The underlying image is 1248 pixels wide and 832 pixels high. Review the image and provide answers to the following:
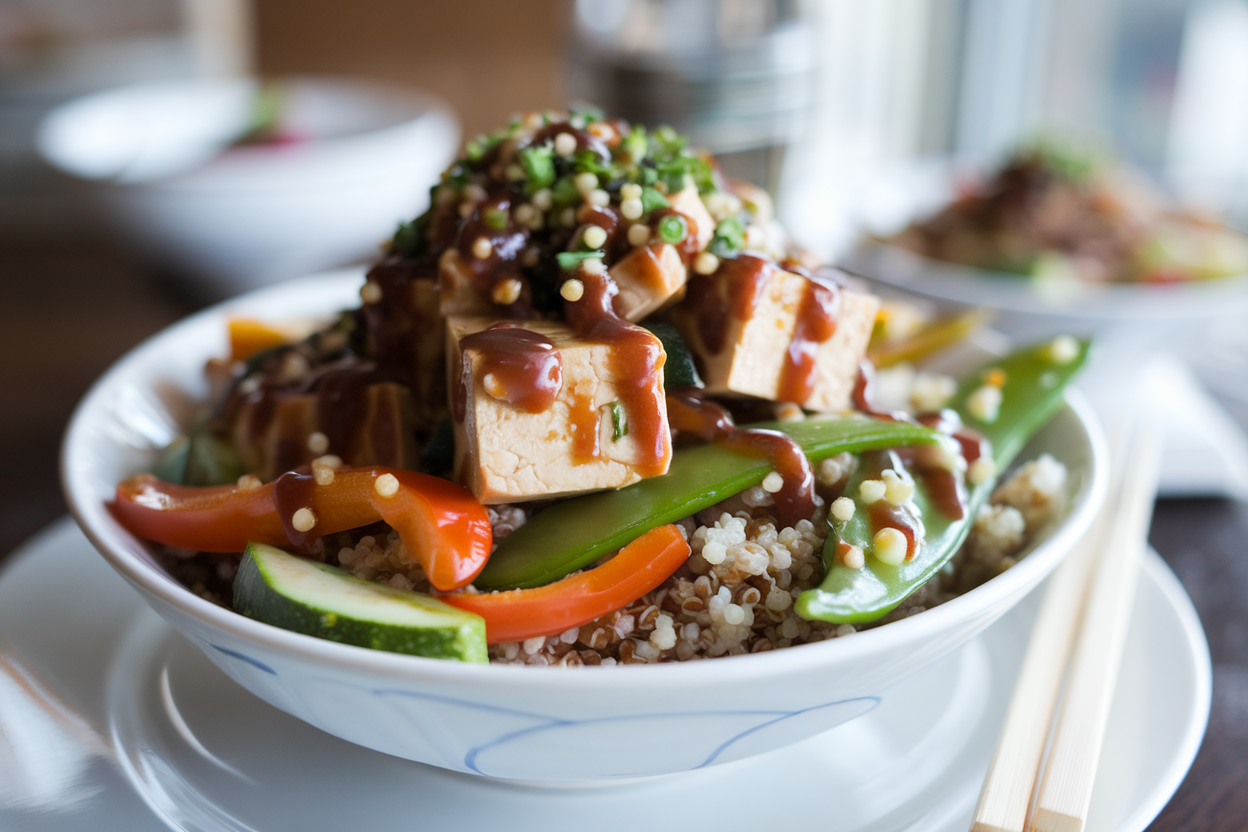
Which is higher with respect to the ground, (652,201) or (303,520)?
(652,201)

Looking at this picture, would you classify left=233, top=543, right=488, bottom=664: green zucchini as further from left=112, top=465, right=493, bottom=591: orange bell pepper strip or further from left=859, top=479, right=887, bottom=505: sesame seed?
left=859, top=479, right=887, bottom=505: sesame seed

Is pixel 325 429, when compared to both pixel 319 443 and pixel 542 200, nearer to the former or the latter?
pixel 319 443

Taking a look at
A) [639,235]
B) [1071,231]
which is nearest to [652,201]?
[639,235]

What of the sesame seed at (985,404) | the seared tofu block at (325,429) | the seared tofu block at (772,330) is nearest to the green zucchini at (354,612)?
the seared tofu block at (325,429)

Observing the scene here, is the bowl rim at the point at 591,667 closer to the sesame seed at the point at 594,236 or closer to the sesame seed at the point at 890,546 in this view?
the sesame seed at the point at 890,546

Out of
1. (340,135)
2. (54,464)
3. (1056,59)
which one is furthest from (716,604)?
(1056,59)

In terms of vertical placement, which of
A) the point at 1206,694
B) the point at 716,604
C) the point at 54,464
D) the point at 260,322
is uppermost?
the point at 260,322

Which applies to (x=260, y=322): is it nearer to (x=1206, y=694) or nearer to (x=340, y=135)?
(x=1206, y=694)
